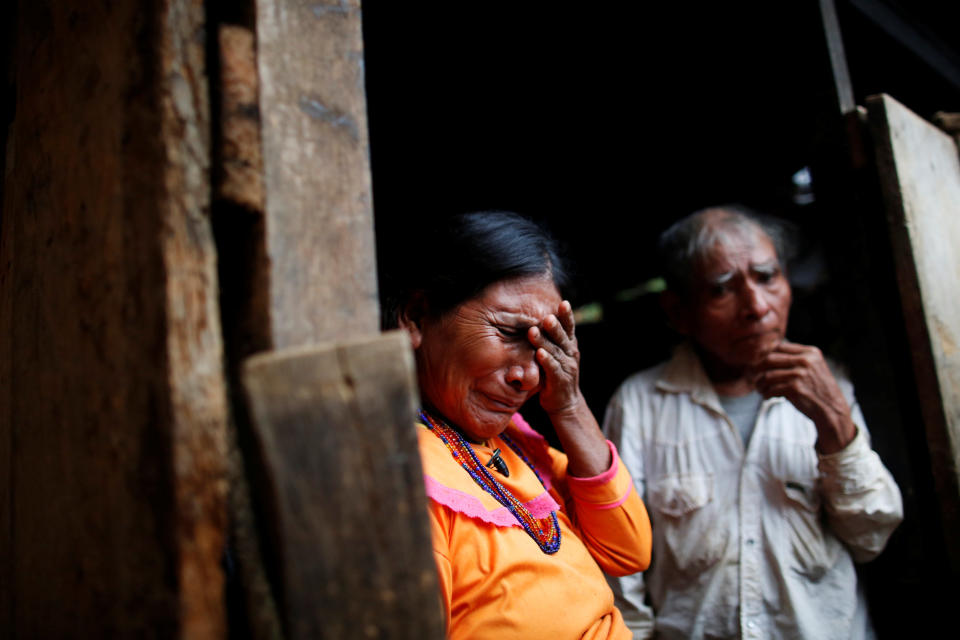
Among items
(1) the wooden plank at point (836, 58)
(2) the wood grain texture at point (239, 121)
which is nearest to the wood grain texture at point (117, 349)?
(2) the wood grain texture at point (239, 121)

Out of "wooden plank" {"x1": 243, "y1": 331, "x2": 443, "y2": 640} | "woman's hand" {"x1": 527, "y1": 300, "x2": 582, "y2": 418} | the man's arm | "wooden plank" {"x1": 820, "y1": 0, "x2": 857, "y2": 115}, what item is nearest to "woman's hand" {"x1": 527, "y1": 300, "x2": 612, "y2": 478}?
"woman's hand" {"x1": 527, "y1": 300, "x2": 582, "y2": 418}

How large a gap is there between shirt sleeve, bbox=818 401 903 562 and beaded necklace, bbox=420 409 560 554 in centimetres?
108

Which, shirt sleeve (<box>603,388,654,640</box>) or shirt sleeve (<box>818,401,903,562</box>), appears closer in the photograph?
shirt sleeve (<box>818,401,903,562</box>)

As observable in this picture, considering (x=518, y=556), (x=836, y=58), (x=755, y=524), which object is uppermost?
(x=836, y=58)

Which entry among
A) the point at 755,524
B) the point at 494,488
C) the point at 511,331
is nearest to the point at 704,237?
the point at 755,524

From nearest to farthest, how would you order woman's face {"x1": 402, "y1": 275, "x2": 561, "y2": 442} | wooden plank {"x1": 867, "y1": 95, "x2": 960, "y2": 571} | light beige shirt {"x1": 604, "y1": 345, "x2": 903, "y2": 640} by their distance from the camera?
1. woman's face {"x1": 402, "y1": 275, "x2": 561, "y2": 442}
2. wooden plank {"x1": 867, "y1": 95, "x2": 960, "y2": 571}
3. light beige shirt {"x1": 604, "y1": 345, "x2": 903, "y2": 640}

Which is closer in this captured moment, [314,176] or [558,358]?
[314,176]

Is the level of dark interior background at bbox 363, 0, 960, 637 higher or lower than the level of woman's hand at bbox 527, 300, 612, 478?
higher

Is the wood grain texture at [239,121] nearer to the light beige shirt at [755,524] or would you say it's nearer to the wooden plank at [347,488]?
the wooden plank at [347,488]

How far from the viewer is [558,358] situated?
Result: 5.80ft

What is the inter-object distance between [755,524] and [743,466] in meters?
0.22

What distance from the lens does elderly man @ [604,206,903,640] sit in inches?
82.6

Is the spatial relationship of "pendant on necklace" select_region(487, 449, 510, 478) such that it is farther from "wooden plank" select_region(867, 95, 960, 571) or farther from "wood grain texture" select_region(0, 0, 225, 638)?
"wooden plank" select_region(867, 95, 960, 571)

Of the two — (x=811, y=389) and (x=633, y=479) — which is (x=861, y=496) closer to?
(x=811, y=389)
